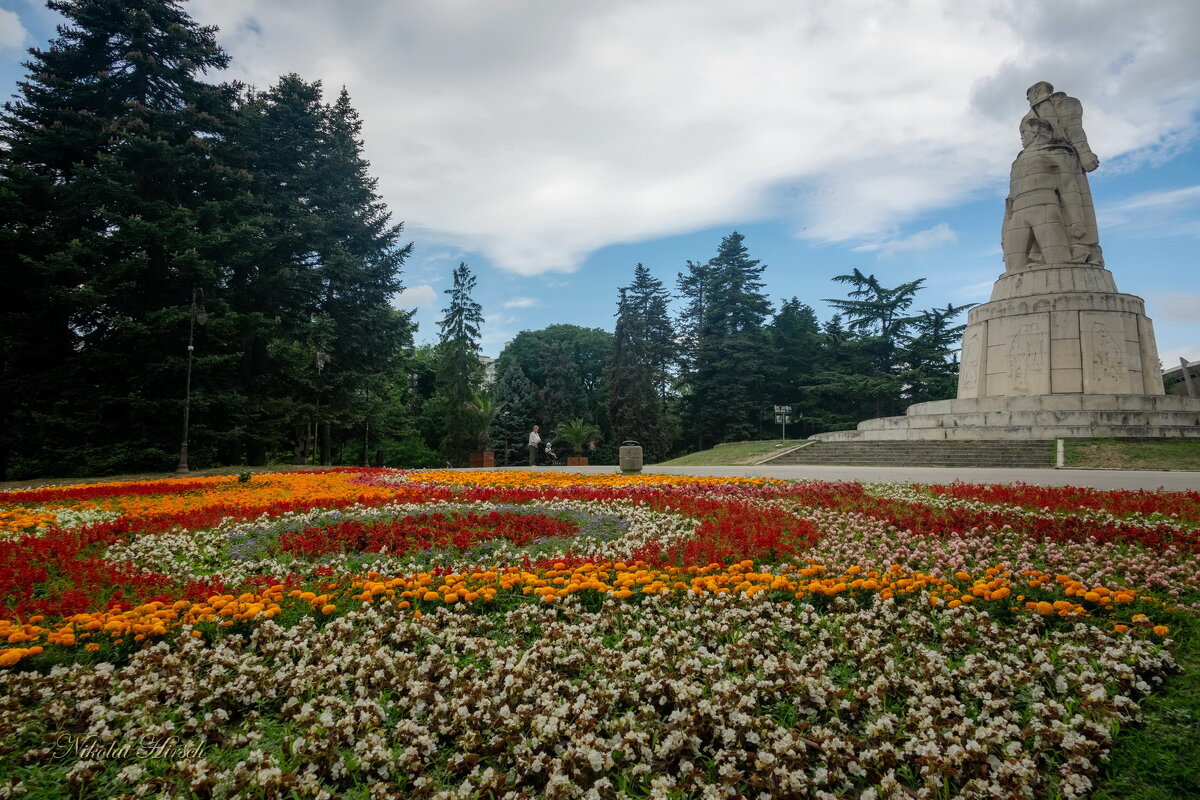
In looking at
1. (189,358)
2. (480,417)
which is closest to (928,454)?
(189,358)

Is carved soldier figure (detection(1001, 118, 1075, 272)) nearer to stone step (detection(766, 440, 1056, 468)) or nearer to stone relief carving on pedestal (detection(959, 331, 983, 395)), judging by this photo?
stone relief carving on pedestal (detection(959, 331, 983, 395))

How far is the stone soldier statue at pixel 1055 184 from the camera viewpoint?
942 inches

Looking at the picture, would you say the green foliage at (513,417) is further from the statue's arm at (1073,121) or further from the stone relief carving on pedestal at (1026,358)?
the statue's arm at (1073,121)

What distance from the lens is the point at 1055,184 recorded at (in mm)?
23922

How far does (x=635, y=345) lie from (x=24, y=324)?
36.8 metres

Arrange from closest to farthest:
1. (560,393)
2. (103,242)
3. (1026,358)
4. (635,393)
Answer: (103,242)
(1026,358)
(635,393)
(560,393)

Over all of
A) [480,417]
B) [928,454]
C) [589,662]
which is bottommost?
[589,662]

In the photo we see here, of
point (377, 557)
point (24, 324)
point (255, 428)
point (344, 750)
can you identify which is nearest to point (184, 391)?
point (255, 428)

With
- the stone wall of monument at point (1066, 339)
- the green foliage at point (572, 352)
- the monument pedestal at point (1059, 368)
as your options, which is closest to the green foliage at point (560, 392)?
the green foliage at point (572, 352)

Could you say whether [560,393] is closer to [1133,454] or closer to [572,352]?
[572,352]

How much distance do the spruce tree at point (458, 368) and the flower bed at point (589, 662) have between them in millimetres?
37427

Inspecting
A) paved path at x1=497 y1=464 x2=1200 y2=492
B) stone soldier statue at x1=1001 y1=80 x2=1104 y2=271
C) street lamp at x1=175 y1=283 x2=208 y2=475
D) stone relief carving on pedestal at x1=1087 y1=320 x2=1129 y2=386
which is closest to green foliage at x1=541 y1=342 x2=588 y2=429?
street lamp at x1=175 y1=283 x2=208 y2=475

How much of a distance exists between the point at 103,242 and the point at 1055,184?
34631 mm

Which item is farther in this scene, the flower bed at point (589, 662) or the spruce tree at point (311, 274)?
the spruce tree at point (311, 274)
